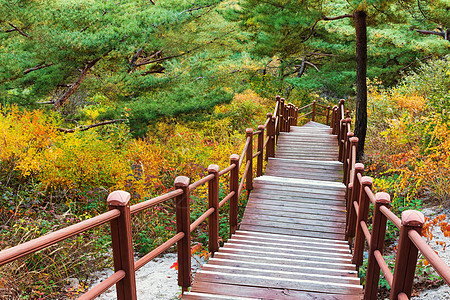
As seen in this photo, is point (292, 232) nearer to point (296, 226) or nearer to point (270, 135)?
→ point (296, 226)

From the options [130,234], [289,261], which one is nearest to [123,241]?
[130,234]

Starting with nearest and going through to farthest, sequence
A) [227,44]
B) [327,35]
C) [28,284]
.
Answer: [28,284], [227,44], [327,35]

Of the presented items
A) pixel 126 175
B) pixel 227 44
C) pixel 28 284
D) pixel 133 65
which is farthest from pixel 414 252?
pixel 227 44

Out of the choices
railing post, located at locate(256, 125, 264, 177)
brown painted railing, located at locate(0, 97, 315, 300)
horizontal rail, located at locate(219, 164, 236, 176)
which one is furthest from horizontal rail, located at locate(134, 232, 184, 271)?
railing post, located at locate(256, 125, 264, 177)

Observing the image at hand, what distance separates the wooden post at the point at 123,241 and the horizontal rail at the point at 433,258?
1569 millimetres

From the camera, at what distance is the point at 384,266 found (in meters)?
2.55

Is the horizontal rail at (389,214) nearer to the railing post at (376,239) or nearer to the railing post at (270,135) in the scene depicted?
the railing post at (376,239)

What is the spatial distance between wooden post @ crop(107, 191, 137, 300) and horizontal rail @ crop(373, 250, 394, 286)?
161cm

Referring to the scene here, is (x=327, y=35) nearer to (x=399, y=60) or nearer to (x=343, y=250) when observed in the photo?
(x=399, y=60)

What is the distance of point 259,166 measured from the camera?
7.73 m

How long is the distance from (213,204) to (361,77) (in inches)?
253

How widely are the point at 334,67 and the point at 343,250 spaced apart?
46.3 feet

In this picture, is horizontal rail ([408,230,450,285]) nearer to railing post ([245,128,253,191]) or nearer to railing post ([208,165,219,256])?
railing post ([208,165,219,256])

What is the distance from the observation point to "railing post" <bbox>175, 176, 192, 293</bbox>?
3.12 metres
